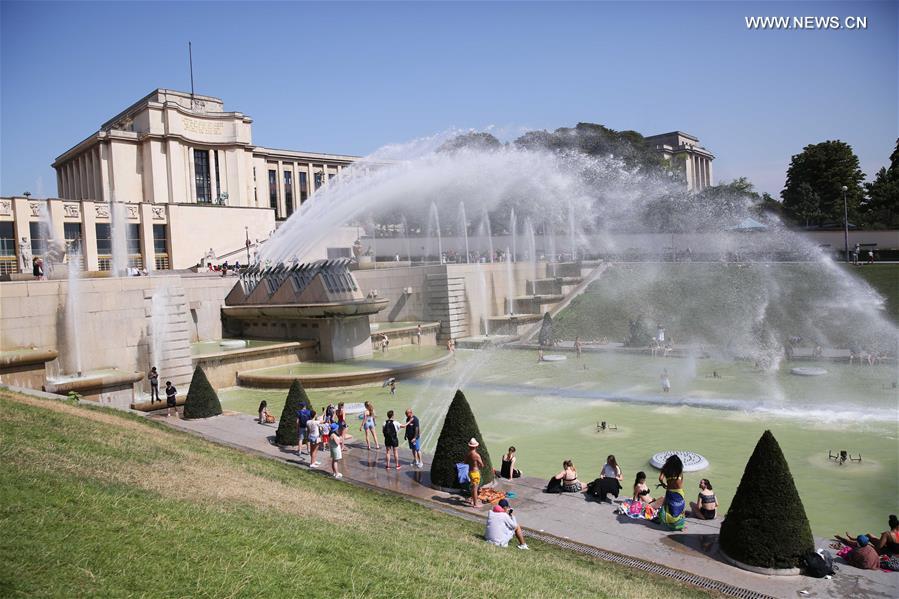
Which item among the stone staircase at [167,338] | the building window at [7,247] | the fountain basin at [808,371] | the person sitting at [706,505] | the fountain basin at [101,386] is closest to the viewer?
the person sitting at [706,505]

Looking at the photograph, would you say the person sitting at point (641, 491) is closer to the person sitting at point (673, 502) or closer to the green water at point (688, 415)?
the person sitting at point (673, 502)

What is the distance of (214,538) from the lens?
740 cm

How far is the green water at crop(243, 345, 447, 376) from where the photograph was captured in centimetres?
2852

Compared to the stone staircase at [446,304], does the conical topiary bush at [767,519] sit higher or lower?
lower

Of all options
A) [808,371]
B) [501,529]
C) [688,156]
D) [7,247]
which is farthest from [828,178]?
[7,247]

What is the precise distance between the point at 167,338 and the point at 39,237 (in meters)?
31.6

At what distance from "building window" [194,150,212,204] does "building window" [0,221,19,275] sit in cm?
2027

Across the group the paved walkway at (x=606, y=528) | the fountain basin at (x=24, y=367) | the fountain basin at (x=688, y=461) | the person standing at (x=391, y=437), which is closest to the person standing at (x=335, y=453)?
the paved walkway at (x=606, y=528)

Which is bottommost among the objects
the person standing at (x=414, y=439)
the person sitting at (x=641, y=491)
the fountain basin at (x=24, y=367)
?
the person sitting at (x=641, y=491)

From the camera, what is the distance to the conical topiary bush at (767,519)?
9.41 meters

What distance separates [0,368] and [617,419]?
18.2 m

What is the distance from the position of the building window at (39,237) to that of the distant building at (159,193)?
0.24ft

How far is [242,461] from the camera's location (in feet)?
44.9

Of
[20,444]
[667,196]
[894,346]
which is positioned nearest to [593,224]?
[667,196]
